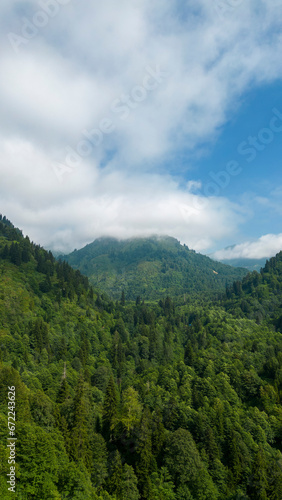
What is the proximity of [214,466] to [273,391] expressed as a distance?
35.6 meters

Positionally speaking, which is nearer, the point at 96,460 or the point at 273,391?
the point at 96,460

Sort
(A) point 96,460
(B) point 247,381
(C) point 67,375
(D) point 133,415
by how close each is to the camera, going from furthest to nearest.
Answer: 1. (C) point 67,375
2. (B) point 247,381
3. (D) point 133,415
4. (A) point 96,460

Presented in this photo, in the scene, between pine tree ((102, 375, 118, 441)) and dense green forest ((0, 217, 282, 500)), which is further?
pine tree ((102, 375, 118, 441))

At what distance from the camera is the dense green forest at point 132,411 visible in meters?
50.4

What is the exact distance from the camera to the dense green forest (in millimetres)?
50438

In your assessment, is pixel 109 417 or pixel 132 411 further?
pixel 132 411

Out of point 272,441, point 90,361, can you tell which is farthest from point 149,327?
point 272,441

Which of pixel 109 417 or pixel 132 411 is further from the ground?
pixel 132 411

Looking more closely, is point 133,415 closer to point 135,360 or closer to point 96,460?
point 96,460

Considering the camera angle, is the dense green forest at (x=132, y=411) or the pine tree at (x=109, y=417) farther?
the pine tree at (x=109, y=417)

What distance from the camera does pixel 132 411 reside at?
70312 mm

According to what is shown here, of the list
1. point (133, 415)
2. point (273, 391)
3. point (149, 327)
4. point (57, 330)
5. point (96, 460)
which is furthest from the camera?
point (149, 327)

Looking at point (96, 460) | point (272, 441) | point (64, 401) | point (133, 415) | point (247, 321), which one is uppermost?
point (247, 321)

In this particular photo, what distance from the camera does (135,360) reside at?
14100 cm
